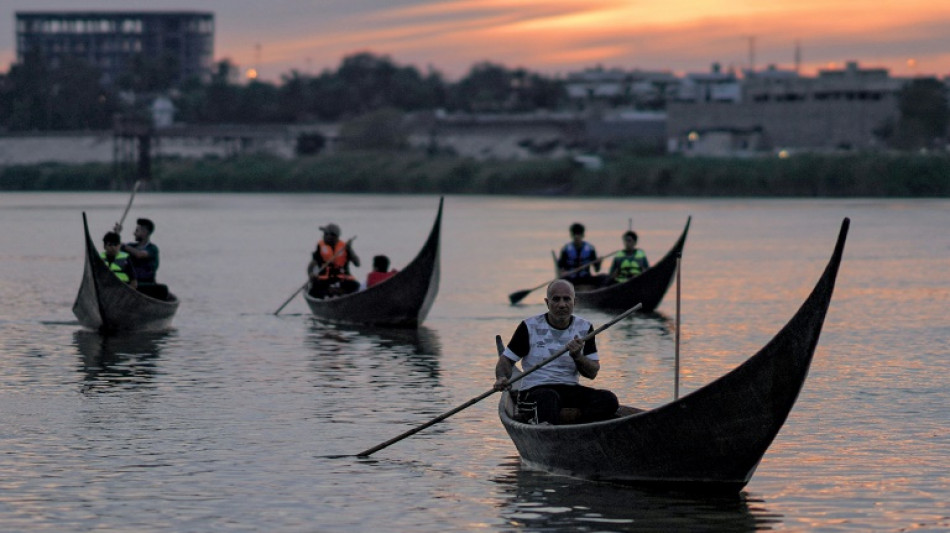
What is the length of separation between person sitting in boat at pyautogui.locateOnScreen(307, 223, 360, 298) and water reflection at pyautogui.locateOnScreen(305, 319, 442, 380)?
0.53 meters

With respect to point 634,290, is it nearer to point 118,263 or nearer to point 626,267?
point 626,267

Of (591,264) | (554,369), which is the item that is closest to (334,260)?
(591,264)

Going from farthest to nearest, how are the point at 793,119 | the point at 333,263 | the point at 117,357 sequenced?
the point at 793,119 → the point at 333,263 → the point at 117,357

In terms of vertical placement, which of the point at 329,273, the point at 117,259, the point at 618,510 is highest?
the point at 117,259

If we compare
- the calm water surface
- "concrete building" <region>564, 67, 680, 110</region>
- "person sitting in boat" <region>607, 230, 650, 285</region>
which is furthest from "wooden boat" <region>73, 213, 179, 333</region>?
"concrete building" <region>564, 67, 680, 110</region>

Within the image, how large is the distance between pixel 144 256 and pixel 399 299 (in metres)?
3.59

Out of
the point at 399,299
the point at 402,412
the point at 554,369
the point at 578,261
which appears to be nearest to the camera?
the point at 554,369

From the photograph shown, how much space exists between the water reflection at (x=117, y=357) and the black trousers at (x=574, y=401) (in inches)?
280

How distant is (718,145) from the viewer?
131 meters

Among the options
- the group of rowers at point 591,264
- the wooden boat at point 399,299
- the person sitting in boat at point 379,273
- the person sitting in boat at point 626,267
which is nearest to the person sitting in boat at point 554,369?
the wooden boat at point 399,299

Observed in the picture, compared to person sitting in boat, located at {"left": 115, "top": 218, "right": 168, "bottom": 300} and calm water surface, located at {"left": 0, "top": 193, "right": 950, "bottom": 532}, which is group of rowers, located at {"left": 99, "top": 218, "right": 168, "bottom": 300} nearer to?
person sitting in boat, located at {"left": 115, "top": 218, "right": 168, "bottom": 300}

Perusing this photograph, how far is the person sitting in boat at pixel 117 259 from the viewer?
875 inches

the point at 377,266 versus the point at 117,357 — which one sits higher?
the point at 377,266

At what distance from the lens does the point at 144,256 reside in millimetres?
22953
